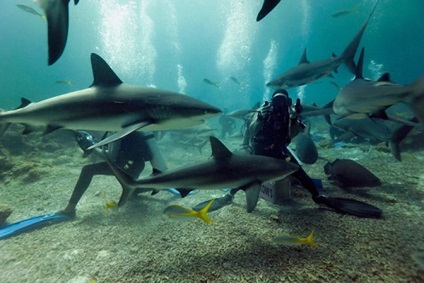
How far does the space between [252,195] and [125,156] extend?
13.6 ft

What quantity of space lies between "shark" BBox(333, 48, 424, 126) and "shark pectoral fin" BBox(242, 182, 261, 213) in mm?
2260

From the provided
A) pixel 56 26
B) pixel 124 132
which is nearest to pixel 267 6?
pixel 56 26

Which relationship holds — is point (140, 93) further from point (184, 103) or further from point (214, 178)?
point (214, 178)

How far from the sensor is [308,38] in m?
71.9

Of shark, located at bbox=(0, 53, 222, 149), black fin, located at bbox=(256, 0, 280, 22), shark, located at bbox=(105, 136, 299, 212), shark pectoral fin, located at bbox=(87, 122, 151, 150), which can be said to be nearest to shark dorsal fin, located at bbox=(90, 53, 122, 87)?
shark, located at bbox=(0, 53, 222, 149)

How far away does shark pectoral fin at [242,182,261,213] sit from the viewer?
10.7ft

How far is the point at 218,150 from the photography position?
3.54 meters

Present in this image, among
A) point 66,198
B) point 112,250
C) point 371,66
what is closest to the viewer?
point 112,250

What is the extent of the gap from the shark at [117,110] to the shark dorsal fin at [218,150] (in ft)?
1.38

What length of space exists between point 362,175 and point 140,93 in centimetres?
493

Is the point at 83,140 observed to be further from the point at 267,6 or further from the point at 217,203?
the point at 267,6

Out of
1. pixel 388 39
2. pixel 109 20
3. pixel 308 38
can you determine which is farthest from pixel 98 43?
pixel 388 39

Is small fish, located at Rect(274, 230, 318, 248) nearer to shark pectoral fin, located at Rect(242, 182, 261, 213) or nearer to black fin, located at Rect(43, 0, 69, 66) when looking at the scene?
shark pectoral fin, located at Rect(242, 182, 261, 213)

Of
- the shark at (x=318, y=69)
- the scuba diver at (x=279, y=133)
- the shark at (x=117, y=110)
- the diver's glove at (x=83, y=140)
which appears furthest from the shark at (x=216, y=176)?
the shark at (x=318, y=69)
